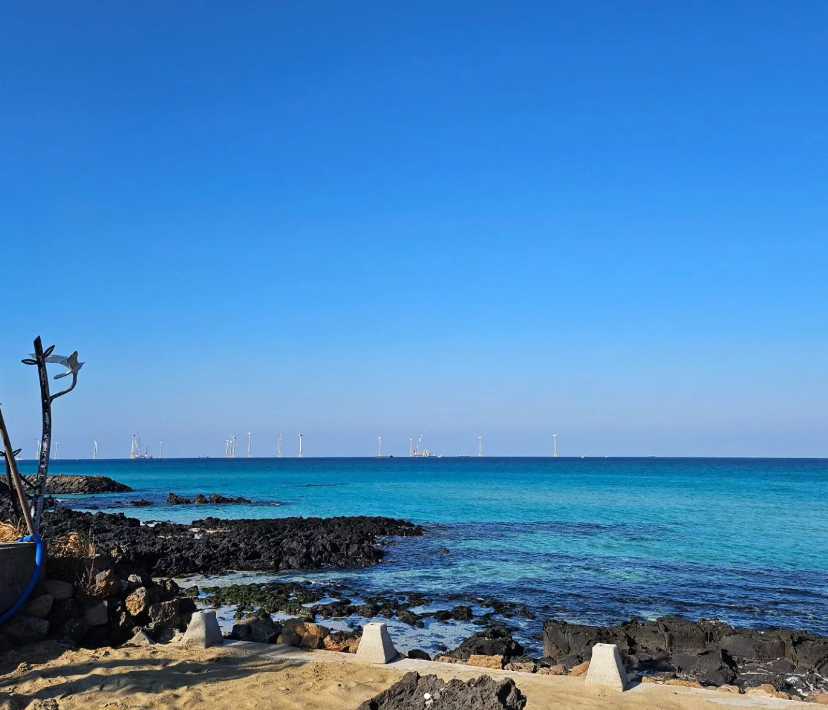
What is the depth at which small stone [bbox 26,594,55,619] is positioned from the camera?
33.6ft

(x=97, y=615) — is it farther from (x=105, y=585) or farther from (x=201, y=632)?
(x=201, y=632)

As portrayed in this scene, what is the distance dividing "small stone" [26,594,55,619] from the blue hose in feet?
0.34

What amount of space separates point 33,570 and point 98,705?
3.66 metres

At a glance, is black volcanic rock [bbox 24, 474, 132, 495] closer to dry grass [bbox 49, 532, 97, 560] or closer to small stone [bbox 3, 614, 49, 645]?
dry grass [bbox 49, 532, 97, 560]

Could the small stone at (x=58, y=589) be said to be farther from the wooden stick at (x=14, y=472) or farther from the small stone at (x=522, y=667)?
the small stone at (x=522, y=667)

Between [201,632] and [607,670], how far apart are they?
210 inches

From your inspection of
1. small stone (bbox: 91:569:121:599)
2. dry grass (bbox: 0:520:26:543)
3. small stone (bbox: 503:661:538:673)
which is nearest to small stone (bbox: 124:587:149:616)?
small stone (bbox: 91:569:121:599)

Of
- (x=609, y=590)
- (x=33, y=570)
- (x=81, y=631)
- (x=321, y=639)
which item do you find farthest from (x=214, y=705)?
(x=609, y=590)

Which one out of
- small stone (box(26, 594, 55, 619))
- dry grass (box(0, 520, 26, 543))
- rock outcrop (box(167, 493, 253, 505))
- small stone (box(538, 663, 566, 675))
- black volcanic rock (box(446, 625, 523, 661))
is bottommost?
rock outcrop (box(167, 493, 253, 505))

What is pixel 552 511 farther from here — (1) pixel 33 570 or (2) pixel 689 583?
(1) pixel 33 570

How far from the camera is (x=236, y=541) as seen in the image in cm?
2641

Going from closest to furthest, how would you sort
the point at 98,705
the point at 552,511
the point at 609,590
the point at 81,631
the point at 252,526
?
the point at 98,705 < the point at 81,631 < the point at 609,590 < the point at 252,526 < the point at 552,511

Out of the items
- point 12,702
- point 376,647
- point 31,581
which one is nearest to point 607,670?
point 376,647

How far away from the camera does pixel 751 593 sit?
60.3ft
